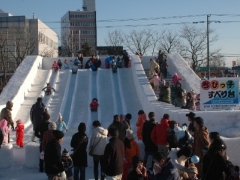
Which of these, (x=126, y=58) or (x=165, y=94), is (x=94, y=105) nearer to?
(x=165, y=94)

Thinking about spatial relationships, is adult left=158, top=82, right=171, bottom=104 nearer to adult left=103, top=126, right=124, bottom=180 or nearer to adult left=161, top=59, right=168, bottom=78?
adult left=161, top=59, right=168, bottom=78

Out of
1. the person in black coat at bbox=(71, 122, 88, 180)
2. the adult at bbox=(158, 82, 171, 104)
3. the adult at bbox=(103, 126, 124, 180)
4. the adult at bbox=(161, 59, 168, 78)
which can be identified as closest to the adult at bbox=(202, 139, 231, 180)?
the adult at bbox=(103, 126, 124, 180)

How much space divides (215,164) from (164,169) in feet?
3.82

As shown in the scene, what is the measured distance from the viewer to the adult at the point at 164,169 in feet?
21.1

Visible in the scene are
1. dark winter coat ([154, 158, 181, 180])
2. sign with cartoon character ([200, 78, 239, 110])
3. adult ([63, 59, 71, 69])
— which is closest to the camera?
dark winter coat ([154, 158, 181, 180])

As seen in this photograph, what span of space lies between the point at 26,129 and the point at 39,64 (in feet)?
38.4

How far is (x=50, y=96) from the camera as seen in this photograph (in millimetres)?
23812

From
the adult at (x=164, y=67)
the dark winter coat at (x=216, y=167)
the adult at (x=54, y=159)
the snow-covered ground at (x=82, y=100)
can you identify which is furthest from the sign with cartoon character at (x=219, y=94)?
the adult at (x=164, y=67)

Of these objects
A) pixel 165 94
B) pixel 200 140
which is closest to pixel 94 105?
pixel 165 94

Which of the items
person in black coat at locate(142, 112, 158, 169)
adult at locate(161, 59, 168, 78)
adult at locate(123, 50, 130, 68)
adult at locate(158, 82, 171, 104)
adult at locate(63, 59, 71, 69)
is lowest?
person in black coat at locate(142, 112, 158, 169)

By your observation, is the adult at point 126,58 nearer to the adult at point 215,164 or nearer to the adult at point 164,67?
the adult at point 164,67

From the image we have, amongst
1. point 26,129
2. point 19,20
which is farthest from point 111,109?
point 19,20

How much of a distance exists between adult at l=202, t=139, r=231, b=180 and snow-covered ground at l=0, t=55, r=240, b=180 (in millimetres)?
4181

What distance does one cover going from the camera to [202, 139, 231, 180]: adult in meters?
7.23
